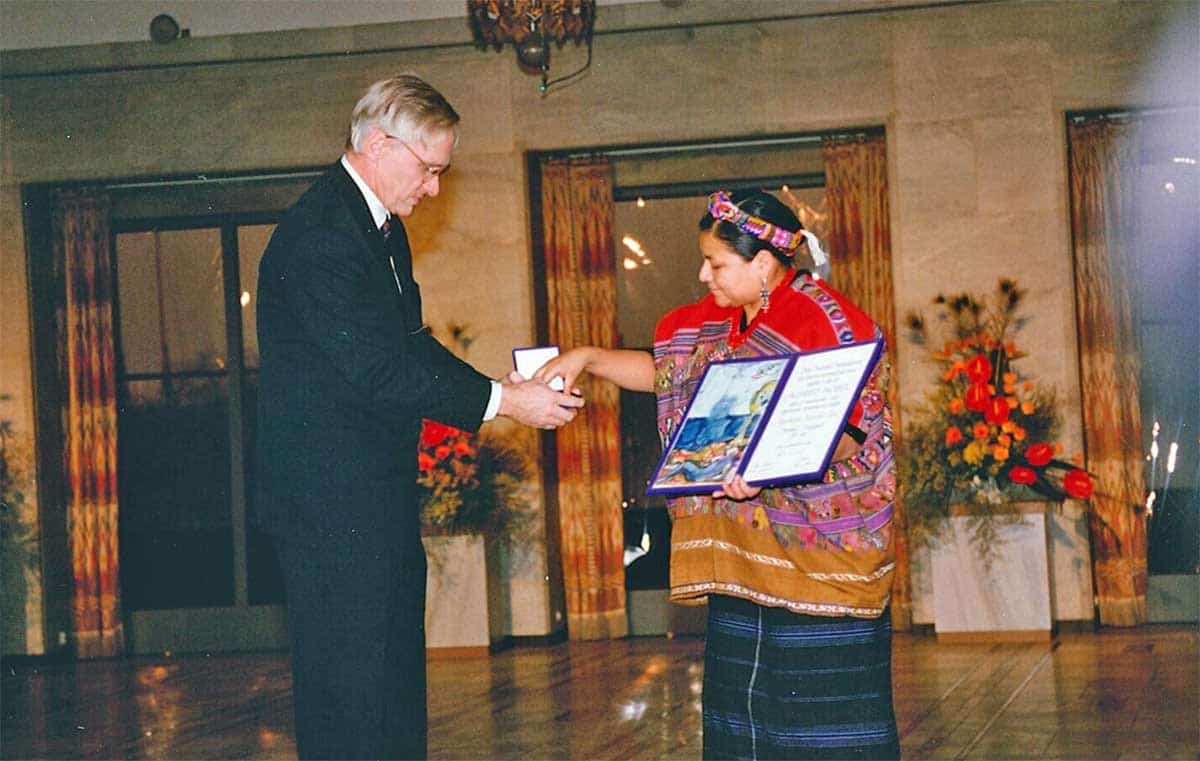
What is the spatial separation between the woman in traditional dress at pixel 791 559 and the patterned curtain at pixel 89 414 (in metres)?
6.86

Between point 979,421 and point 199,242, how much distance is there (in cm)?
496

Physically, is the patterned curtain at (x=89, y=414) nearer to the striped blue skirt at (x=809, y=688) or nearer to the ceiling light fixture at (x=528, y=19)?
the ceiling light fixture at (x=528, y=19)

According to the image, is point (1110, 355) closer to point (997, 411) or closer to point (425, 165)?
point (997, 411)

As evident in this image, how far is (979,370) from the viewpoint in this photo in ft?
25.4

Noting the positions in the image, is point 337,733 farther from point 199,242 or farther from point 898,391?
point 199,242

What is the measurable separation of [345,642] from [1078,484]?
18.4 feet

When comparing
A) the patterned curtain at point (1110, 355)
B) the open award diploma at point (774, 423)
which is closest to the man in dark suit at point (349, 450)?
the open award diploma at point (774, 423)

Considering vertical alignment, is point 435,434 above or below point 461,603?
above

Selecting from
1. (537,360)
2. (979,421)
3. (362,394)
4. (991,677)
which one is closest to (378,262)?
(362,394)

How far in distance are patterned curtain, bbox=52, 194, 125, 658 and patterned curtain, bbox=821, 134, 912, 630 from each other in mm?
4480

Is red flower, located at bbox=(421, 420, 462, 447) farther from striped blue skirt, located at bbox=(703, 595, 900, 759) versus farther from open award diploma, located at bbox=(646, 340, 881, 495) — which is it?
open award diploma, located at bbox=(646, 340, 881, 495)

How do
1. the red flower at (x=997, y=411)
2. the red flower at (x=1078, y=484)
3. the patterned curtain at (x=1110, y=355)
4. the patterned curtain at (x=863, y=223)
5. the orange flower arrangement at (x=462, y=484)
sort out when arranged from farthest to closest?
the patterned curtain at (x=863, y=223) → the patterned curtain at (x=1110, y=355) → the orange flower arrangement at (x=462, y=484) → the red flower at (x=997, y=411) → the red flower at (x=1078, y=484)

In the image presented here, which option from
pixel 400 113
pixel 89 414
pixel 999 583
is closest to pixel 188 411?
pixel 89 414

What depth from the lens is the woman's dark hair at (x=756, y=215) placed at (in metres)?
3.27
